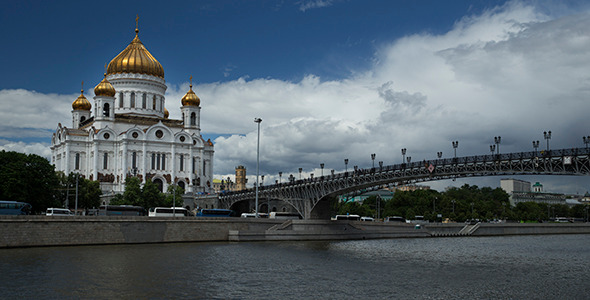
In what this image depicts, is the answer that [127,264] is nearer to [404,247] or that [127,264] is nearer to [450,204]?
[404,247]

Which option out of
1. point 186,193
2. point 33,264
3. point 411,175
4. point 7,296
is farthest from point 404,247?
point 186,193

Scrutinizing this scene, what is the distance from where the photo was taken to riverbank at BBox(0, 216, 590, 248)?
35719 mm

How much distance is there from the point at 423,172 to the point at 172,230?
23.7 m

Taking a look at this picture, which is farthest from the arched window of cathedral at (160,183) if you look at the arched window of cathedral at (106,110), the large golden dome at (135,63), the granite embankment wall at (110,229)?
the granite embankment wall at (110,229)

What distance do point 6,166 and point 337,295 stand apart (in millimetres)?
36996

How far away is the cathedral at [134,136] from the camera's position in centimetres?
8675

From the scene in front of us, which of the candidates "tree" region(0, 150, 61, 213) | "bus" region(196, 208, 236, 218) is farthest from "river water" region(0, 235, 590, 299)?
"tree" region(0, 150, 61, 213)

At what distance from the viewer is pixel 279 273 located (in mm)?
27266

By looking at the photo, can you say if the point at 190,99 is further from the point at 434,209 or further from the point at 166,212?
the point at 166,212

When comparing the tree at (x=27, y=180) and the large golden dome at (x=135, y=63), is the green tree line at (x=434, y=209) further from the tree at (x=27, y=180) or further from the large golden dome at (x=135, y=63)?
the tree at (x=27, y=180)

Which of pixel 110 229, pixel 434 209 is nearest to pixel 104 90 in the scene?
pixel 434 209

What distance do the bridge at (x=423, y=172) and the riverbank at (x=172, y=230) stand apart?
5.23m

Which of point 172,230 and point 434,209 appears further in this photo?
point 434,209

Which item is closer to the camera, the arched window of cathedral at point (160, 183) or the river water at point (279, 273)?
the river water at point (279, 273)
